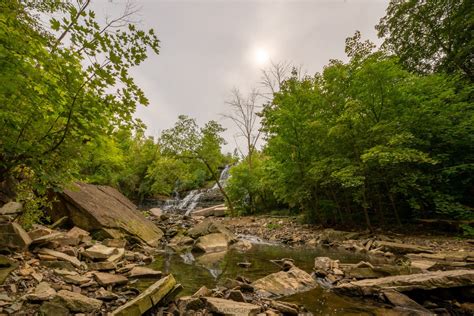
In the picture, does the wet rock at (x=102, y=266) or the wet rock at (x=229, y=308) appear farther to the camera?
the wet rock at (x=102, y=266)

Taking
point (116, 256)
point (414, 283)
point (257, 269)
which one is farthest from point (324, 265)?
point (116, 256)

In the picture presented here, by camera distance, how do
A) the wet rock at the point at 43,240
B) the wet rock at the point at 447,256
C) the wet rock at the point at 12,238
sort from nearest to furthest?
1. the wet rock at the point at 12,238
2. the wet rock at the point at 43,240
3. the wet rock at the point at 447,256

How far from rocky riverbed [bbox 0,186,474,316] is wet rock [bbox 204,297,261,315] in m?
0.01

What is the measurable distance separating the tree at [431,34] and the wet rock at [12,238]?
20.2 m

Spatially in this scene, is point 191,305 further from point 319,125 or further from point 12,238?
point 319,125

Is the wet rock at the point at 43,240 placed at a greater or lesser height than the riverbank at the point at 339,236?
greater

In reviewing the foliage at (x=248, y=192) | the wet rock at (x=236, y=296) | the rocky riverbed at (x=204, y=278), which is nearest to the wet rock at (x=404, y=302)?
the rocky riverbed at (x=204, y=278)

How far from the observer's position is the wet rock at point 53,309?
3226 mm

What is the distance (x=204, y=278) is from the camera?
5926 mm

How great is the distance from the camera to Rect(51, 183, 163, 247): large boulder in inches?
317

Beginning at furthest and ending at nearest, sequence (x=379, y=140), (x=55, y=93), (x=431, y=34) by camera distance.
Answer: (x=431, y=34) → (x=379, y=140) → (x=55, y=93)

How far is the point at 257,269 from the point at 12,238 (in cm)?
560

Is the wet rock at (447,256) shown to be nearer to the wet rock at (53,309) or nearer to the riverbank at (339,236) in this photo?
the riverbank at (339,236)

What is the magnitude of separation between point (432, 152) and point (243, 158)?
724 inches
